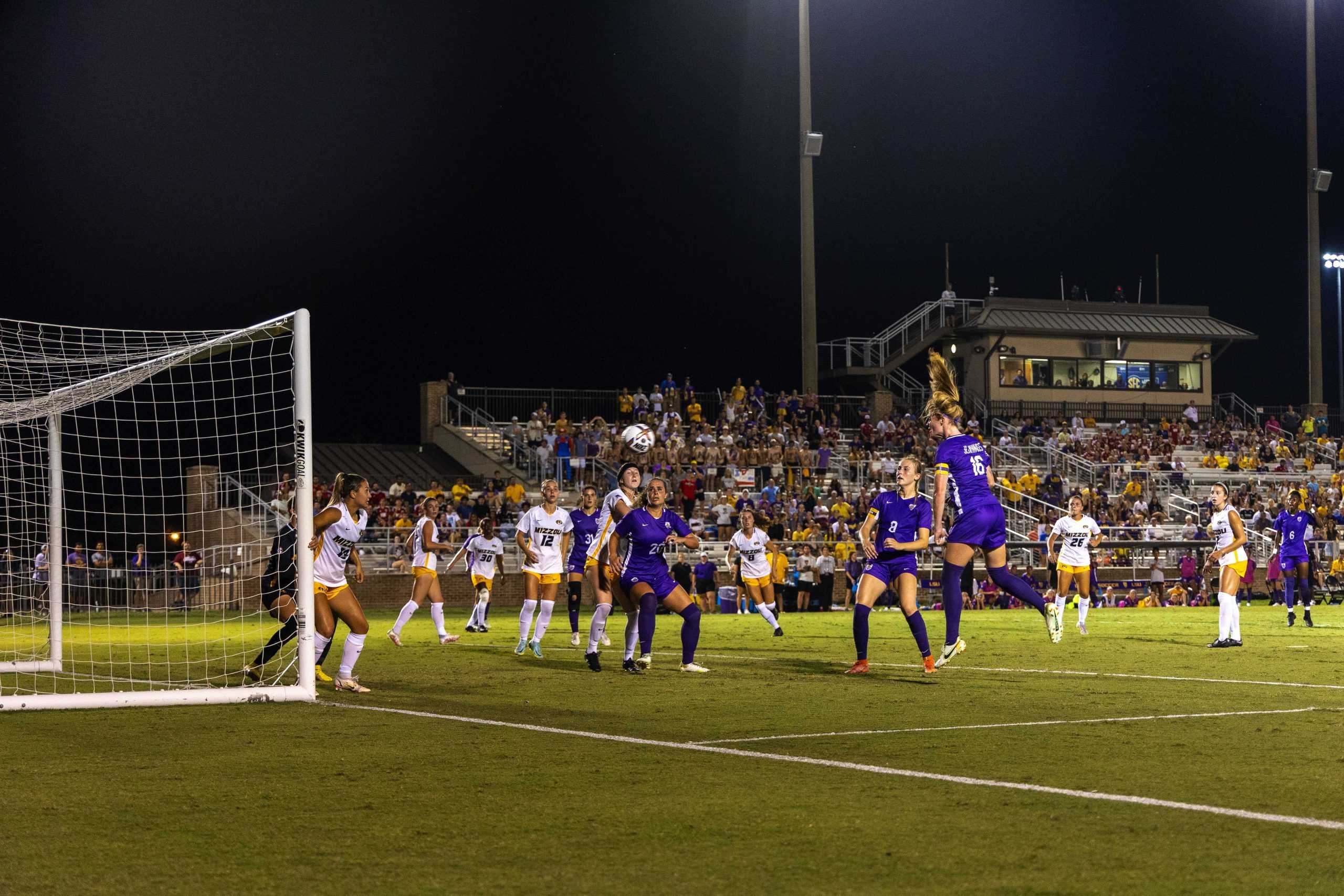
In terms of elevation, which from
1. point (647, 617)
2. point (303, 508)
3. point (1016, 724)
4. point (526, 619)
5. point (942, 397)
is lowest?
point (1016, 724)

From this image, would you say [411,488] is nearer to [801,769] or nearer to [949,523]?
[949,523]

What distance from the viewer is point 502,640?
20203mm

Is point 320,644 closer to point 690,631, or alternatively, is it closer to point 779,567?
point 690,631

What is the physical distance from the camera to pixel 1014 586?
45.7 feet

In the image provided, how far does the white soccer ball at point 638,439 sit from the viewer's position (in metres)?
38.3

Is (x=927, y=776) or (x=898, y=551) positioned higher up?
(x=898, y=551)

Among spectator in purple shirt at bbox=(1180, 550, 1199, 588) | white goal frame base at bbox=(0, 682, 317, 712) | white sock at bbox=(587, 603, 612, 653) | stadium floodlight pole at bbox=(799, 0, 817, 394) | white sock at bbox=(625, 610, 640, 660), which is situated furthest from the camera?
stadium floodlight pole at bbox=(799, 0, 817, 394)

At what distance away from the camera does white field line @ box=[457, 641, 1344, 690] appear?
12164mm

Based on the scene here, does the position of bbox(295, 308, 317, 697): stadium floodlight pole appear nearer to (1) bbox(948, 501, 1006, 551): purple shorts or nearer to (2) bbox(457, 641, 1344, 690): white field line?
(2) bbox(457, 641, 1344, 690): white field line

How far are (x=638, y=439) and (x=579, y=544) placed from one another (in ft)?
64.8

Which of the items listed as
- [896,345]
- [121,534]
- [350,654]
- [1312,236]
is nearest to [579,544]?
[121,534]

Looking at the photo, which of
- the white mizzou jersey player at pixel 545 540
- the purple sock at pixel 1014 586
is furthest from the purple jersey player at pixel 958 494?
the white mizzou jersey player at pixel 545 540

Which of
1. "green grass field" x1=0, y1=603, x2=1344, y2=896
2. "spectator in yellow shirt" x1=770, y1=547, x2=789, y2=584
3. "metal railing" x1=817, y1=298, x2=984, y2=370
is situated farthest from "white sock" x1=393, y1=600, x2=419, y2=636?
"metal railing" x1=817, y1=298, x2=984, y2=370

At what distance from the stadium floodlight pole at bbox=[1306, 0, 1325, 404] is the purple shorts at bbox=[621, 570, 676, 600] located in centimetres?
4631
